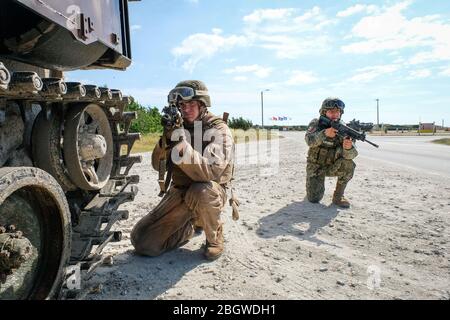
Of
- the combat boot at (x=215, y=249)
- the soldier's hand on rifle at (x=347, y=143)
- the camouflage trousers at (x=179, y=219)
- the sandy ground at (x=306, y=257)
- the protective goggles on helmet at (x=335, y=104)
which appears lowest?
the sandy ground at (x=306, y=257)

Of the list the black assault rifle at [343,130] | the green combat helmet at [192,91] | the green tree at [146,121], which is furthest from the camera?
the green tree at [146,121]

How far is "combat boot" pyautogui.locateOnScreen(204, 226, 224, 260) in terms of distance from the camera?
4121 mm

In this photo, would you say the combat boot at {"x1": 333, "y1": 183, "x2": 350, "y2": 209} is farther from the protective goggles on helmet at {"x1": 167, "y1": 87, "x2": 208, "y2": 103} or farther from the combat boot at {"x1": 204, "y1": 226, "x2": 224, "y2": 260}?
the protective goggles on helmet at {"x1": 167, "y1": 87, "x2": 208, "y2": 103}

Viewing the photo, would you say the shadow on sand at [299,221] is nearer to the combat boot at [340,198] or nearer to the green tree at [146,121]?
the combat boot at [340,198]

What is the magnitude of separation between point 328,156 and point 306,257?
106 inches

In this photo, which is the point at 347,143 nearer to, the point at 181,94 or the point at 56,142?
the point at 181,94

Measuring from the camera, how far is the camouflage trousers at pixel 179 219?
13.5 feet

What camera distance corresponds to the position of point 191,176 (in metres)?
4.03

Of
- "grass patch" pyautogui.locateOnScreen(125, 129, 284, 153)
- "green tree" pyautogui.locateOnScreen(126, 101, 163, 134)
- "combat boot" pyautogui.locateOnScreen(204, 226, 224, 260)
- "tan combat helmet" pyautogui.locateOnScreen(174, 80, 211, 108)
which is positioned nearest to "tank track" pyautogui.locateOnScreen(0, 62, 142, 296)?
"tan combat helmet" pyautogui.locateOnScreen(174, 80, 211, 108)

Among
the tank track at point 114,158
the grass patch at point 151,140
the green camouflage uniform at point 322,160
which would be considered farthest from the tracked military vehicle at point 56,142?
the grass patch at point 151,140

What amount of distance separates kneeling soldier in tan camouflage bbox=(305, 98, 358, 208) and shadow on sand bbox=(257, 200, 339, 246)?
0.27 metres

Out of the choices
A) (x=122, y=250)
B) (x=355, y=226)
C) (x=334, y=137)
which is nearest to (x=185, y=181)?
(x=122, y=250)

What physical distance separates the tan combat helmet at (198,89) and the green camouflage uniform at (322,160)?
2688 millimetres

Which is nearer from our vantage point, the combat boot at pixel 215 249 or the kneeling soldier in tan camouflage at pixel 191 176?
the kneeling soldier in tan camouflage at pixel 191 176
